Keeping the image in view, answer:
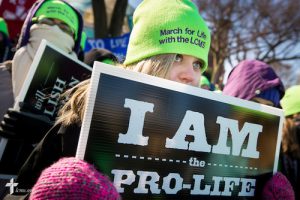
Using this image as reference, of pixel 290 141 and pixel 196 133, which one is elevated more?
pixel 290 141

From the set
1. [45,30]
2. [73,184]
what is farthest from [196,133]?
[45,30]

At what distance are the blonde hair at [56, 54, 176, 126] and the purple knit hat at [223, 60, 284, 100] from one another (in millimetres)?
940

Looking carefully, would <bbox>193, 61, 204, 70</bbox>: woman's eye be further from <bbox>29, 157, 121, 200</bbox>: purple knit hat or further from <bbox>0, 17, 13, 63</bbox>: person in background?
<bbox>0, 17, 13, 63</bbox>: person in background

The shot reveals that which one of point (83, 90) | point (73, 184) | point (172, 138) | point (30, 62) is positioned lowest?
point (73, 184)

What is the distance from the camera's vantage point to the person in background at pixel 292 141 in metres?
2.09

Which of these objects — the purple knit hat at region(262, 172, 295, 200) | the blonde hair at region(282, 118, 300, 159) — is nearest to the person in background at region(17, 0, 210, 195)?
the purple knit hat at region(262, 172, 295, 200)

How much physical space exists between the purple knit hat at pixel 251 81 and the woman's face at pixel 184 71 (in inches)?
32.6

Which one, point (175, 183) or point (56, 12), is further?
point (56, 12)

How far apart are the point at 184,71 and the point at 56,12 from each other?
119cm

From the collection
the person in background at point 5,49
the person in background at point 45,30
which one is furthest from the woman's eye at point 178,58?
the person in background at point 5,49

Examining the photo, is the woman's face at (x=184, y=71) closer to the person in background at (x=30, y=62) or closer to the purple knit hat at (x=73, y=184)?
the purple knit hat at (x=73, y=184)

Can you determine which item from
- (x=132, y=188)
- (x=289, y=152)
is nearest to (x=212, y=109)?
(x=132, y=188)

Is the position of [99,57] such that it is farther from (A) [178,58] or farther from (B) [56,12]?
(A) [178,58]

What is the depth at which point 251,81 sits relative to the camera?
89.4 inches
